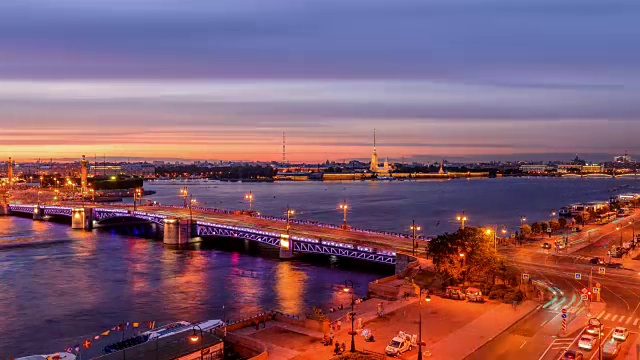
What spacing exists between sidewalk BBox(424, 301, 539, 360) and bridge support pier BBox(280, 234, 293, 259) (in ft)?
91.7

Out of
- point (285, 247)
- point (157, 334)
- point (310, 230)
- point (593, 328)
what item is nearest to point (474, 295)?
point (593, 328)

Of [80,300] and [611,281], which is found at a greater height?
[611,281]

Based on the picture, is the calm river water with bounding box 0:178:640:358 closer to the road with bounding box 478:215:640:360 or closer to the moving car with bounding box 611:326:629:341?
the road with bounding box 478:215:640:360

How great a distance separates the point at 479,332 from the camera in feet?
83.7

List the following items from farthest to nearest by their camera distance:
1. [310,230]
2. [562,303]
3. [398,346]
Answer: [310,230] → [562,303] → [398,346]

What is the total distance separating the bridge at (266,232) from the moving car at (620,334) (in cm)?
1886

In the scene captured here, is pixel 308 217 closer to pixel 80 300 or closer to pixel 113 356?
pixel 80 300

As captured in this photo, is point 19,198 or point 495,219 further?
point 19,198

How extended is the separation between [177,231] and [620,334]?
52.5 metres

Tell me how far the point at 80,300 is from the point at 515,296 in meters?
29.8

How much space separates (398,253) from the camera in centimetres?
4344

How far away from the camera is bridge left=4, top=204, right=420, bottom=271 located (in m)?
48.3

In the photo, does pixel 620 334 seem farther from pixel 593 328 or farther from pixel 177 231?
pixel 177 231

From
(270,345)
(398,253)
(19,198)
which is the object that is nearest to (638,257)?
(398,253)
